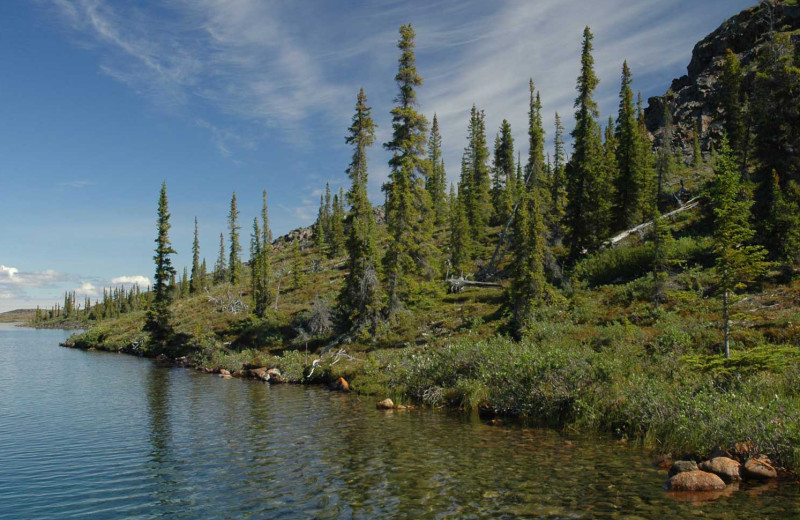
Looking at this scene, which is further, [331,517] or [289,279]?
[289,279]

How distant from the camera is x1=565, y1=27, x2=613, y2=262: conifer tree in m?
40.0

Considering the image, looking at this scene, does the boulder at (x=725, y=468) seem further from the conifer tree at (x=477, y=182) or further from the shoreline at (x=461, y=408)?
the conifer tree at (x=477, y=182)

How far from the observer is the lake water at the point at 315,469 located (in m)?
9.32

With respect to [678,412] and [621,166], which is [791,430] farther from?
[621,166]

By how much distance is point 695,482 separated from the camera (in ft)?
32.2

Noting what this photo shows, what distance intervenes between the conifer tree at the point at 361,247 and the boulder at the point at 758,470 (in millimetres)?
26314

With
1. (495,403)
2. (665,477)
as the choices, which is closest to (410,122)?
(495,403)

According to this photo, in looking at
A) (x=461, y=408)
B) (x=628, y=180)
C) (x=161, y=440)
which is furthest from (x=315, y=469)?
(x=628, y=180)

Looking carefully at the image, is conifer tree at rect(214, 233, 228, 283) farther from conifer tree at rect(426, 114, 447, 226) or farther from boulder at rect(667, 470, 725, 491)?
boulder at rect(667, 470, 725, 491)

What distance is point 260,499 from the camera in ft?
32.8

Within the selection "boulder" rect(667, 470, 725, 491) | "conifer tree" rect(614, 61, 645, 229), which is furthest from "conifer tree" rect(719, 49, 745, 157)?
"boulder" rect(667, 470, 725, 491)

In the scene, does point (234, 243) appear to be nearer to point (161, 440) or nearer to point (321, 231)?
point (321, 231)

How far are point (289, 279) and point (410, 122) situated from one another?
4806cm

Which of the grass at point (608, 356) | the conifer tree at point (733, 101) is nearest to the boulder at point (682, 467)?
the grass at point (608, 356)
